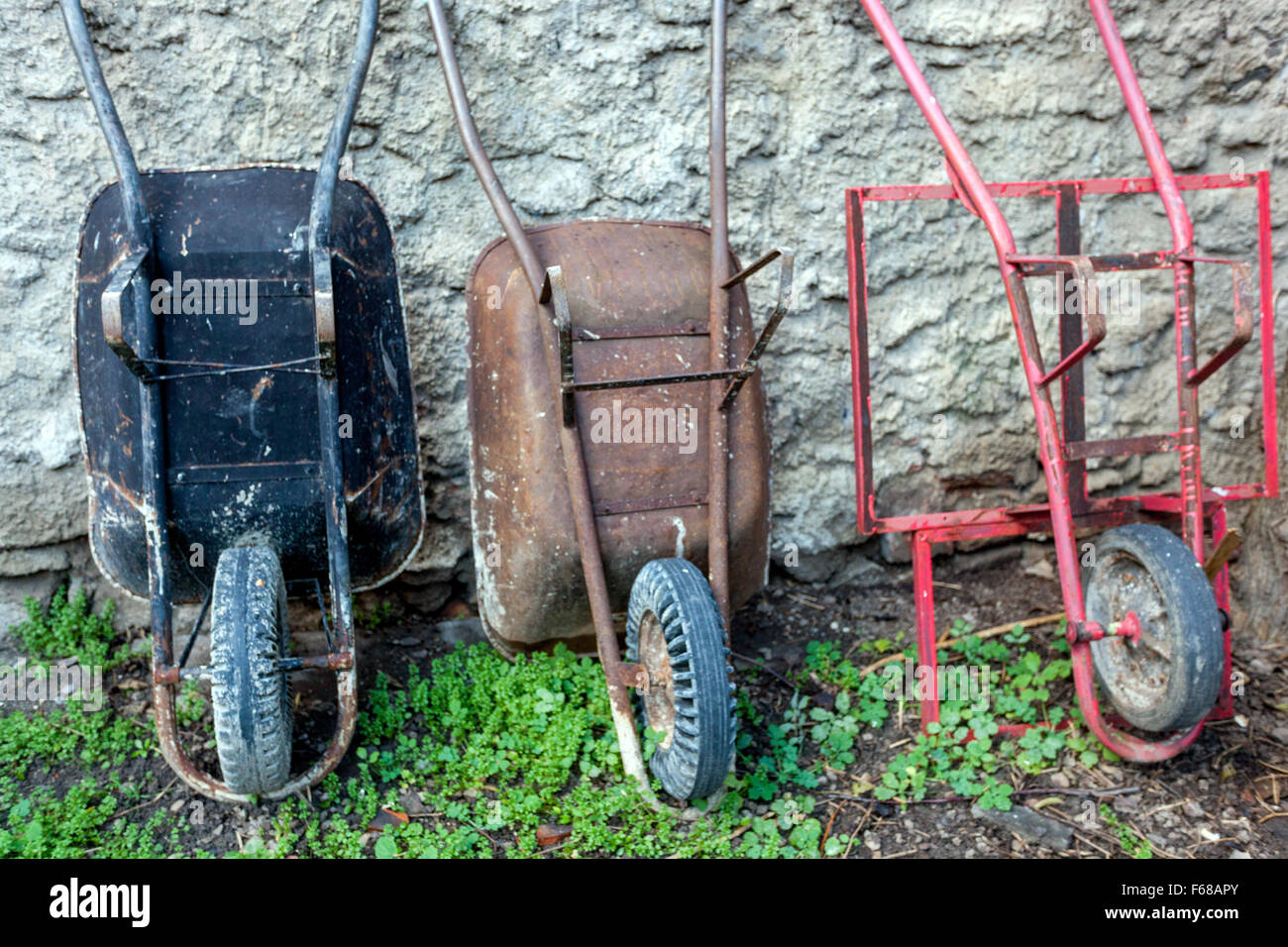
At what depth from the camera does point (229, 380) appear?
2.37m

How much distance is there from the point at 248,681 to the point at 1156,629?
6.61 ft

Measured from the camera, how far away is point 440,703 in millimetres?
2738

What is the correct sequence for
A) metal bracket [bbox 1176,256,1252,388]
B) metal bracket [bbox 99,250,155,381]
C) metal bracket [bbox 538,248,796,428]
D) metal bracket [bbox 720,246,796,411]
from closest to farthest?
metal bracket [bbox 99,250,155,381] < metal bracket [bbox 538,248,796,428] < metal bracket [bbox 720,246,796,411] < metal bracket [bbox 1176,256,1252,388]

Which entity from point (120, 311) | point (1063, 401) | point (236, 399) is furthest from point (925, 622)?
point (120, 311)

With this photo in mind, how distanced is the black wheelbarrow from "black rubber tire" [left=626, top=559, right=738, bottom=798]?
68 centimetres

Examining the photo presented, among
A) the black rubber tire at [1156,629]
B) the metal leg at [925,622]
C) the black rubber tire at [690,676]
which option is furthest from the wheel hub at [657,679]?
the black rubber tire at [1156,629]

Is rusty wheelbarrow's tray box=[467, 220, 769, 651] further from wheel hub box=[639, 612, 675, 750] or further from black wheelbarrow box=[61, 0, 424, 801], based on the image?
black wheelbarrow box=[61, 0, 424, 801]

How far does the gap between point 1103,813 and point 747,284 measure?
5.45ft

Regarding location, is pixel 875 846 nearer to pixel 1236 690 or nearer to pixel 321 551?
pixel 1236 690

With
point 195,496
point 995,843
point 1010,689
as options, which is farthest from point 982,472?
point 195,496

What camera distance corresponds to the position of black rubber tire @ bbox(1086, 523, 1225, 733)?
7.52 ft

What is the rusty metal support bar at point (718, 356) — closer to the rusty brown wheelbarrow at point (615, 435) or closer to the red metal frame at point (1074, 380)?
the rusty brown wheelbarrow at point (615, 435)

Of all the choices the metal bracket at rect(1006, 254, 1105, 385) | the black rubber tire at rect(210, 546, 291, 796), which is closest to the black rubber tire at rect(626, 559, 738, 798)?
the black rubber tire at rect(210, 546, 291, 796)

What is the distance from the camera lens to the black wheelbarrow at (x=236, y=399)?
226 cm
